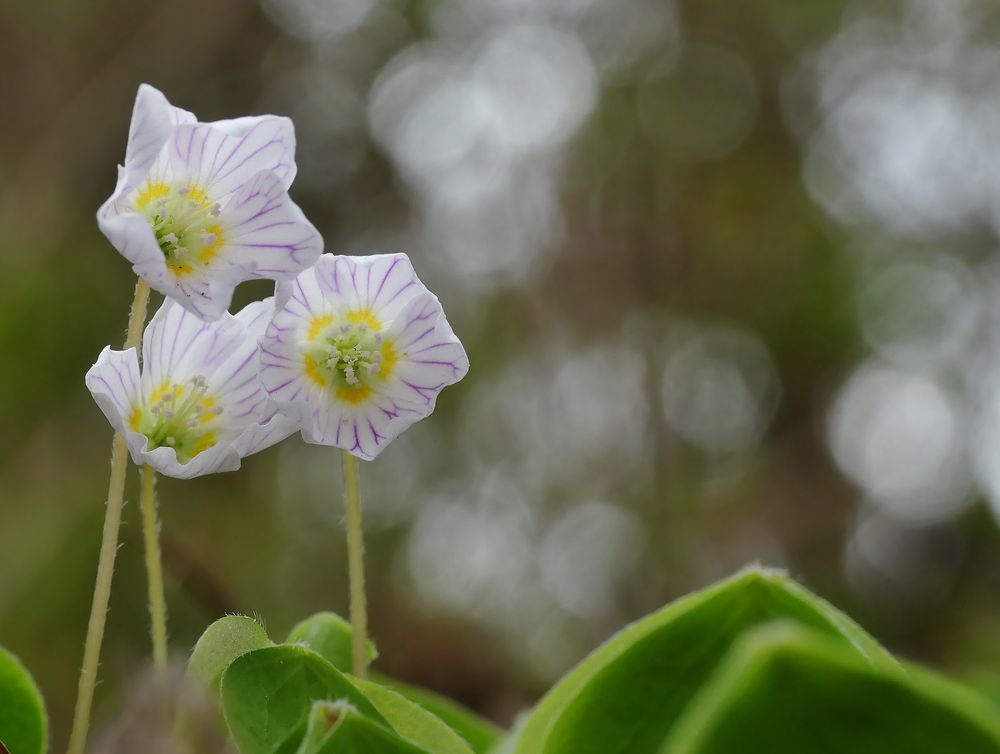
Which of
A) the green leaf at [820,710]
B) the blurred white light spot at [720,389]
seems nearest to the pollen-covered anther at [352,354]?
the green leaf at [820,710]

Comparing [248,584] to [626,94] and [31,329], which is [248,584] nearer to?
[31,329]

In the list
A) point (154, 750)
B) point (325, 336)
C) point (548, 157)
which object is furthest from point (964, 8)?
point (154, 750)

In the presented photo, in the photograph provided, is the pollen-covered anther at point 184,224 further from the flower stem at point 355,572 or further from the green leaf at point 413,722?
the green leaf at point 413,722

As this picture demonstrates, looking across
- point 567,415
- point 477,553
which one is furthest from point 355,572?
point 567,415

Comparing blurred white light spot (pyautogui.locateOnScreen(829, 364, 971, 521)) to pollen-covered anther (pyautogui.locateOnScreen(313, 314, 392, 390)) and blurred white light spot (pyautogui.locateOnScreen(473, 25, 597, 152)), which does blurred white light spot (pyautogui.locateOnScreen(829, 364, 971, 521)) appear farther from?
pollen-covered anther (pyautogui.locateOnScreen(313, 314, 392, 390))

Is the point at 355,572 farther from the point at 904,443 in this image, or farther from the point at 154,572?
the point at 904,443

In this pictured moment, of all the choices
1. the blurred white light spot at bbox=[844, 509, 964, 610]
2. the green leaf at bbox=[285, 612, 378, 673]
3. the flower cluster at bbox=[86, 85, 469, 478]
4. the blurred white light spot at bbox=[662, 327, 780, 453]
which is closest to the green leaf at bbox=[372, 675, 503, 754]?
the green leaf at bbox=[285, 612, 378, 673]
